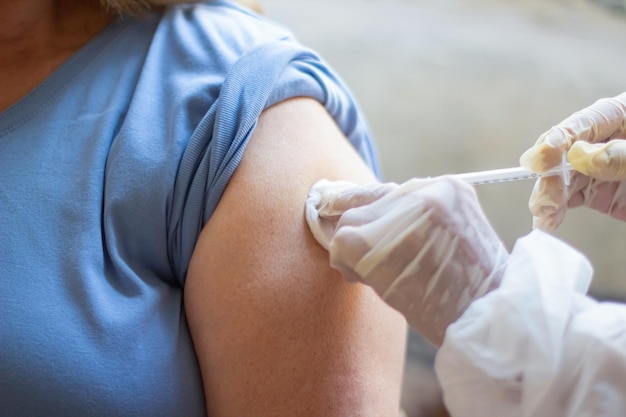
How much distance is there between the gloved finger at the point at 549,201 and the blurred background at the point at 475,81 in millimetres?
539

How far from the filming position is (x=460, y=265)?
614 mm

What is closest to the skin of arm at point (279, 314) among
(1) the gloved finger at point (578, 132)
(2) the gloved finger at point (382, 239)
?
(2) the gloved finger at point (382, 239)

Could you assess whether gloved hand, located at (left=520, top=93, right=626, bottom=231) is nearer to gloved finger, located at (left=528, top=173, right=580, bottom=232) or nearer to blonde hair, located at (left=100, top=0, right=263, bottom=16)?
gloved finger, located at (left=528, top=173, right=580, bottom=232)

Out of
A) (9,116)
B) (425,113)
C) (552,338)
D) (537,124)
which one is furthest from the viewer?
(425,113)

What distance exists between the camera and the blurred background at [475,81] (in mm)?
1229

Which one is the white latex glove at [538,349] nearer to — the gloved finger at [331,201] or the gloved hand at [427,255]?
the gloved hand at [427,255]

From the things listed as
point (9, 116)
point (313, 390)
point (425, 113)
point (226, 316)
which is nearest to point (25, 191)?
point (9, 116)

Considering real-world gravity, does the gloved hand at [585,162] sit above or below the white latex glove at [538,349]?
above

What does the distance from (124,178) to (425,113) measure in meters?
0.73

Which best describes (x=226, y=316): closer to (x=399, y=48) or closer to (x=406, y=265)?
(x=406, y=265)

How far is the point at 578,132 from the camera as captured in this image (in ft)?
2.24

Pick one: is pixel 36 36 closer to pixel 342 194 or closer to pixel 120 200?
pixel 120 200

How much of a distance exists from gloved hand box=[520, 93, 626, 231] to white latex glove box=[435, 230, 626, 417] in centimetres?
9

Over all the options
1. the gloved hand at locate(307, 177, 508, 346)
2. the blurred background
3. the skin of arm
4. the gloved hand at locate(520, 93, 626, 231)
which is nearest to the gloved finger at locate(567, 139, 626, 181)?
the gloved hand at locate(520, 93, 626, 231)
